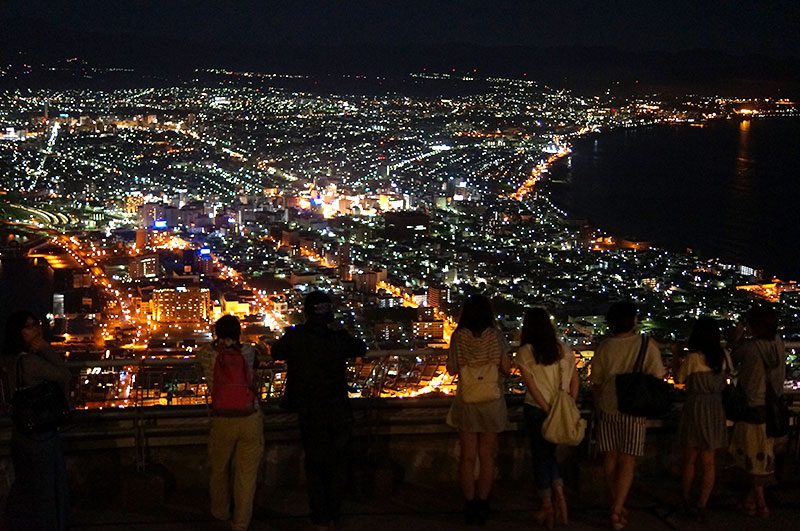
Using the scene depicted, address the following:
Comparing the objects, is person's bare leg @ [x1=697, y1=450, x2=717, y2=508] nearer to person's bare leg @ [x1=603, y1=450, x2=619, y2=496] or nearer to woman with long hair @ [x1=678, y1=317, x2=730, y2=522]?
woman with long hair @ [x1=678, y1=317, x2=730, y2=522]

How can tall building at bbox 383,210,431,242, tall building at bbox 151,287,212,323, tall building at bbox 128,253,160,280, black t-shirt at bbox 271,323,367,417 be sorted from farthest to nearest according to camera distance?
tall building at bbox 383,210,431,242 < tall building at bbox 128,253,160,280 < tall building at bbox 151,287,212,323 < black t-shirt at bbox 271,323,367,417

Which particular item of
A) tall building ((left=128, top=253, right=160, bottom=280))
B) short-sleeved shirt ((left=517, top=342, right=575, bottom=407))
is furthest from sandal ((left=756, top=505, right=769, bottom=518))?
tall building ((left=128, top=253, right=160, bottom=280))

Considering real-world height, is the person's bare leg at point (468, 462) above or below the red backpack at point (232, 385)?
below

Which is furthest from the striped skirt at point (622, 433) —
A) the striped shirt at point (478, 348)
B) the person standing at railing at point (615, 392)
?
the striped shirt at point (478, 348)

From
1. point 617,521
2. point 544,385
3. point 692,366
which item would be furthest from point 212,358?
point 692,366

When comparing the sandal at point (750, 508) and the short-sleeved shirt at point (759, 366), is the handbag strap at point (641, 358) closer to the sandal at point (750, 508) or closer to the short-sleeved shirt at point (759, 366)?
the short-sleeved shirt at point (759, 366)

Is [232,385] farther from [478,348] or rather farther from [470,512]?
[470,512]
